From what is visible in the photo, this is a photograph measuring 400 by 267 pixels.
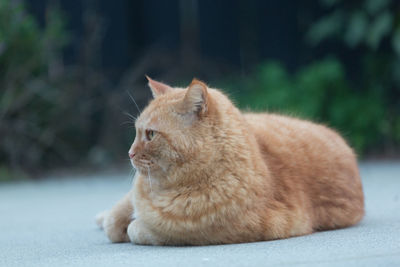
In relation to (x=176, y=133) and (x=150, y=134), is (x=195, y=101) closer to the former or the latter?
(x=176, y=133)

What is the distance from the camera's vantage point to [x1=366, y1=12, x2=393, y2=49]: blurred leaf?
7.68m

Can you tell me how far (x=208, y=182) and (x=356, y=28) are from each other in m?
5.81

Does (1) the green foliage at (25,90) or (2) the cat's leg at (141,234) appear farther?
(1) the green foliage at (25,90)

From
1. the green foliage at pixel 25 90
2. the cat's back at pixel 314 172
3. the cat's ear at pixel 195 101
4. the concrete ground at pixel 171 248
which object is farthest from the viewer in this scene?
the green foliage at pixel 25 90

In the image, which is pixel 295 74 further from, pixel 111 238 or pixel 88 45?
pixel 111 238

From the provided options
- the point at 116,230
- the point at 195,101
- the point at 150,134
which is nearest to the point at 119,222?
the point at 116,230

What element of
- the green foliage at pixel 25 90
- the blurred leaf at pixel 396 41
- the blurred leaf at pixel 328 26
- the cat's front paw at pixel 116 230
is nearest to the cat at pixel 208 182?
the cat's front paw at pixel 116 230

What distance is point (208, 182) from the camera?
9.18 feet

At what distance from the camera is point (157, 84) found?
3180 mm

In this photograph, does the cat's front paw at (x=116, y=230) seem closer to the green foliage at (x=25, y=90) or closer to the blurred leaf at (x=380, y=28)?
the green foliage at (x=25, y=90)

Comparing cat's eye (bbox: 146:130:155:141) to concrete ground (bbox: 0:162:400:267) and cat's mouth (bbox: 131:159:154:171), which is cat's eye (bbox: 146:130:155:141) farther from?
concrete ground (bbox: 0:162:400:267)

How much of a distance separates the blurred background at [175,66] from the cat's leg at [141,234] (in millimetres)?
4579

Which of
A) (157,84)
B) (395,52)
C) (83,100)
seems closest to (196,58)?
(83,100)

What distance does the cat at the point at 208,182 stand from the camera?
9.09ft
